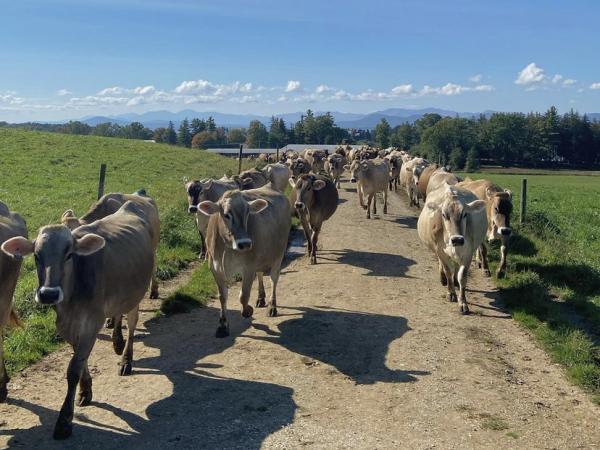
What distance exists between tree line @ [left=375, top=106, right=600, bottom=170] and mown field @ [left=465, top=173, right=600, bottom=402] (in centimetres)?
8226

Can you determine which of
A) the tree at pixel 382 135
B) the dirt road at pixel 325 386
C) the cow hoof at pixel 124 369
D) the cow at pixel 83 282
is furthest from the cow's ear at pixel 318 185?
the tree at pixel 382 135

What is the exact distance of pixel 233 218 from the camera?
8.78 m

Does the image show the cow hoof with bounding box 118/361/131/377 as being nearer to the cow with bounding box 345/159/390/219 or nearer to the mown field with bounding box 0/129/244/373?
the mown field with bounding box 0/129/244/373

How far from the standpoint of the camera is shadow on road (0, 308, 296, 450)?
5.82 m

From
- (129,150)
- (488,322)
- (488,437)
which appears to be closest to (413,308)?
(488,322)

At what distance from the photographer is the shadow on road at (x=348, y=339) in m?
7.62

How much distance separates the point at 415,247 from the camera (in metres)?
15.8

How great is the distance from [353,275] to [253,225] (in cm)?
407

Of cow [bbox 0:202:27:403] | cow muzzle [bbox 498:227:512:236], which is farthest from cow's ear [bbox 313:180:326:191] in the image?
cow [bbox 0:202:27:403]

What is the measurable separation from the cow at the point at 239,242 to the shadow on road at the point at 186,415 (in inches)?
48.4

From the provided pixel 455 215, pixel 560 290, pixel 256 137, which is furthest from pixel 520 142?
pixel 455 215

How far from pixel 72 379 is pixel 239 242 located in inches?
128

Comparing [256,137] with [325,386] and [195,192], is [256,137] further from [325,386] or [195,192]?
[325,386]

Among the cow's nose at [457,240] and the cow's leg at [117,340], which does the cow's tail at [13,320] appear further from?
the cow's nose at [457,240]
